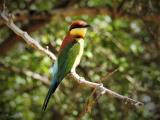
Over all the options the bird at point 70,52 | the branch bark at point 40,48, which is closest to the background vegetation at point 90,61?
the bird at point 70,52

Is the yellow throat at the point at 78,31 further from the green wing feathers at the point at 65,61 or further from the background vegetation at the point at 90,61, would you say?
the background vegetation at the point at 90,61

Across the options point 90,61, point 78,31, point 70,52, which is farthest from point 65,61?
point 90,61

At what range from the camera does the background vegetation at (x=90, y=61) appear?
Answer: 16.1 feet

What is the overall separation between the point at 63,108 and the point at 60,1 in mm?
1168

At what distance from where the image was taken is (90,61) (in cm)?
545

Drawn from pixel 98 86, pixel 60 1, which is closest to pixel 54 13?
pixel 60 1

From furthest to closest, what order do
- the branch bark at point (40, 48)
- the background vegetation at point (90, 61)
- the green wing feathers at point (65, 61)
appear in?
the background vegetation at point (90, 61) → the green wing feathers at point (65, 61) → the branch bark at point (40, 48)

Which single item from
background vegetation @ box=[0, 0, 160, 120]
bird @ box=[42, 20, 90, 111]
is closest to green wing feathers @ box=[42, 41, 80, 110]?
bird @ box=[42, 20, 90, 111]

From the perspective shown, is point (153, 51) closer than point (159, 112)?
No

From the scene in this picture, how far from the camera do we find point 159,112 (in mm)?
5117

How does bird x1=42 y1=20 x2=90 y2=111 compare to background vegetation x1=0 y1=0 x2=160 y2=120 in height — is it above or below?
above

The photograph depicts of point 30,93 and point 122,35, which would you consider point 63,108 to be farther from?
point 122,35

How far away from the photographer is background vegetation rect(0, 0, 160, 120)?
4.91m

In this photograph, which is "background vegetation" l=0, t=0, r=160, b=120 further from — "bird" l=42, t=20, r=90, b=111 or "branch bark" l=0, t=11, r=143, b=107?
"branch bark" l=0, t=11, r=143, b=107
